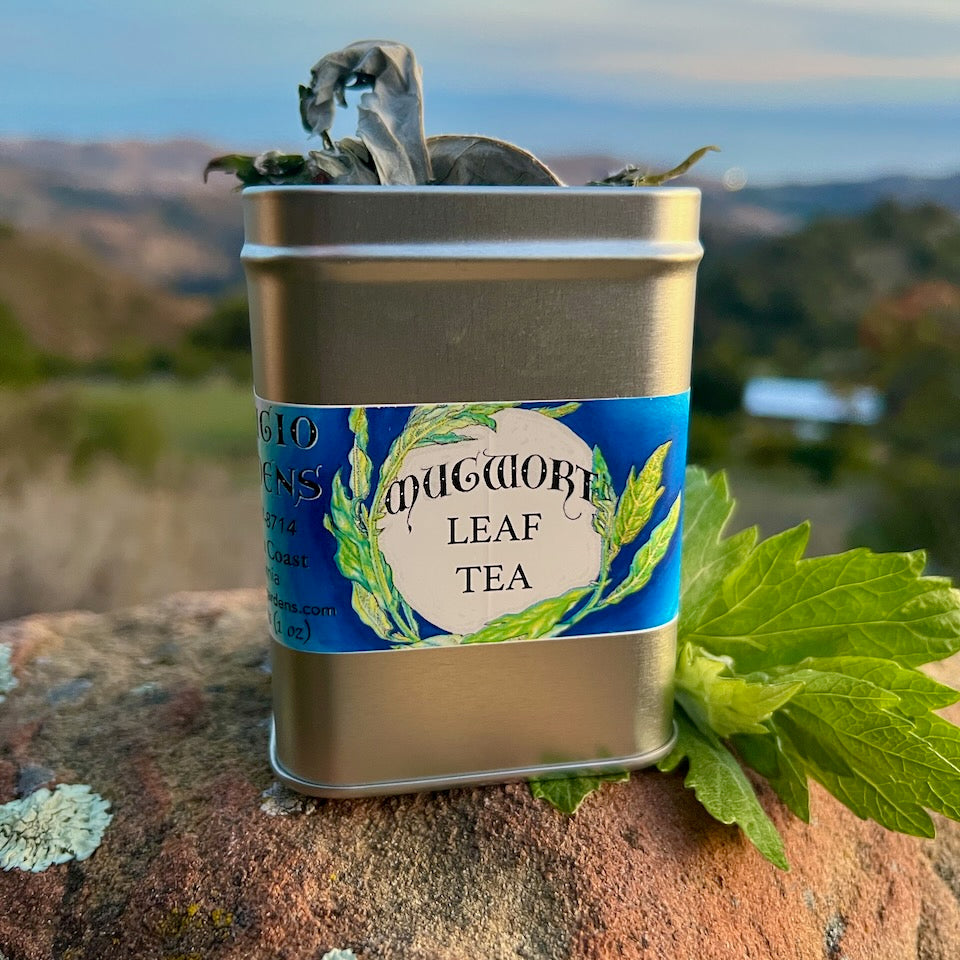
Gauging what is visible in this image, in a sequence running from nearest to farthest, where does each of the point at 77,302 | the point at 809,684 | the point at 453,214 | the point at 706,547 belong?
1. the point at 453,214
2. the point at 809,684
3. the point at 706,547
4. the point at 77,302

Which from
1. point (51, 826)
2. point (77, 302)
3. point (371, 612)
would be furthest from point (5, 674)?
point (77, 302)

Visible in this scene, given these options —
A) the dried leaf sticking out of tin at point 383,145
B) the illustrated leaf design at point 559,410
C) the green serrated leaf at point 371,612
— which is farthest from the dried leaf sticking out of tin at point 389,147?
the green serrated leaf at point 371,612

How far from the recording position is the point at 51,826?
2.06 ft

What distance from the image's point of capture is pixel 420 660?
61 centimetres

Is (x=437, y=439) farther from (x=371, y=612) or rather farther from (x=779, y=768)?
(x=779, y=768)

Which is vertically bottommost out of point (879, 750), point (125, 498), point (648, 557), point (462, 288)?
point (125, 498)

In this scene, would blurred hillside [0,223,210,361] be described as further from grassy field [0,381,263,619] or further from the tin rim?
the tin rim

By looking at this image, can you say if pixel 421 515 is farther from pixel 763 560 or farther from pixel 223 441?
pixel 223 441

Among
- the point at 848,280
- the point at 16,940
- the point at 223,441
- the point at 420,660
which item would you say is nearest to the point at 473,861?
the point at 420,660

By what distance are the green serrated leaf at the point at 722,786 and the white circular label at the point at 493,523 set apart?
0.16 m

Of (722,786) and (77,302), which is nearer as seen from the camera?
(722,786)

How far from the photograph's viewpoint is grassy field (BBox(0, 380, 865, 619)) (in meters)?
1.44

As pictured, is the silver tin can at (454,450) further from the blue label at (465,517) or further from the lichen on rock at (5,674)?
the lichen on rock at (5,674)

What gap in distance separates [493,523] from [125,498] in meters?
1.04
